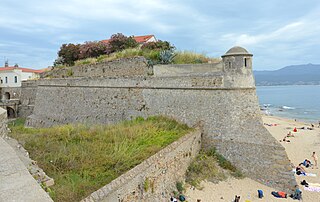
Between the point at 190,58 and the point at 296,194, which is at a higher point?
the point at 190,58

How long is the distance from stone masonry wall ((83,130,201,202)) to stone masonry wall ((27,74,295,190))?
132 cm

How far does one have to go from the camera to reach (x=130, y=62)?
16.1 metres

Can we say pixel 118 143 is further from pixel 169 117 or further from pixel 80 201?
pixel 169 117

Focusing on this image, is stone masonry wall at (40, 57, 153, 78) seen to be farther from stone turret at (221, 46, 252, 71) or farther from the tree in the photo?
stone turret at (221, 46, 252, 71)

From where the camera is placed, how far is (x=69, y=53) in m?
24.2

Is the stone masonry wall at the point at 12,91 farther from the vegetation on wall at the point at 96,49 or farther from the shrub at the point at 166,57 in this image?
the shrub at the point at 166,57

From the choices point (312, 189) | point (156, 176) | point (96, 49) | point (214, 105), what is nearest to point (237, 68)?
point (214, 105)

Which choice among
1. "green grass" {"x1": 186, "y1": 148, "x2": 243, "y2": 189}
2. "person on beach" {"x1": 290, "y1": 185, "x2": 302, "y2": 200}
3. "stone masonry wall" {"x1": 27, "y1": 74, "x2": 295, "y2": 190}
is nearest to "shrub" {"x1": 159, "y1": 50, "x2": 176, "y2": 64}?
"stone masonry wall" {"x1": 27, "y1": 74, "x2": 295, "y2": 190}

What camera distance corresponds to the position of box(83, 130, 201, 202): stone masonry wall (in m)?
5.98

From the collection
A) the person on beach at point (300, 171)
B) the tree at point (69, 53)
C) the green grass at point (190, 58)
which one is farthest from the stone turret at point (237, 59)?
the tree at point (69, 53)

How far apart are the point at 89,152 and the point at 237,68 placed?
7672 millimetres

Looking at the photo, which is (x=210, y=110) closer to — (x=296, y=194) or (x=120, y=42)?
(x=296, y=194)

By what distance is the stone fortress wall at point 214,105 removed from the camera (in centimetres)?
1055

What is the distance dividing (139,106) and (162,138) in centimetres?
540
